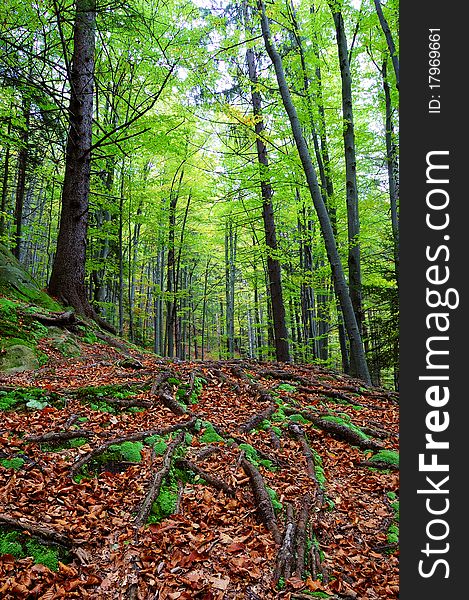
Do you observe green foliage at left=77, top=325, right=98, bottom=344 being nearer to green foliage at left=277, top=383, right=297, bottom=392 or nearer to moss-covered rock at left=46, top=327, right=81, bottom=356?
moss-covered rock at left=46, top=327, right=81, bottom=356

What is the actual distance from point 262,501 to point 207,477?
56 cm

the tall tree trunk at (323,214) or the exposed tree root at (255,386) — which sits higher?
the tall tree trunk at (323,214)

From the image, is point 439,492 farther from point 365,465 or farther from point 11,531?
point 11,531

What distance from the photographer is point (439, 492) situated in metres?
2.23

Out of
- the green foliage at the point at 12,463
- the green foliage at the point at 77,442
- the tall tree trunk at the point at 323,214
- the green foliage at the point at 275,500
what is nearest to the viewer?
the green foliage at the point at 12,463

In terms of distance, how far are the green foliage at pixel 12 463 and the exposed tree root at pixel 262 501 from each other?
1964 mm

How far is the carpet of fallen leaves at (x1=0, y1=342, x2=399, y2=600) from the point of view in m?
2.19

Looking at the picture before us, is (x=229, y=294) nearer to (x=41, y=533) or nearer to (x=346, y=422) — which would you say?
(x=346, y=422)

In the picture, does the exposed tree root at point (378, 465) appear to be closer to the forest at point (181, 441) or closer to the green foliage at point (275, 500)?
the forest at point (181, 441)

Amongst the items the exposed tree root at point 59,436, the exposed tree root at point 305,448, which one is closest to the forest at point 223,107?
the exposed tree root at point 305,448

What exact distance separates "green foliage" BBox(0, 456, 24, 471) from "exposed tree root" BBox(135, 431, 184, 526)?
43.4 inches

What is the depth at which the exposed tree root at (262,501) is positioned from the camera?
9.12 ft

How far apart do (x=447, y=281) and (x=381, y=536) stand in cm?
217

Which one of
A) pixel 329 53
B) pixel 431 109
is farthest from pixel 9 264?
pixel 329 53
